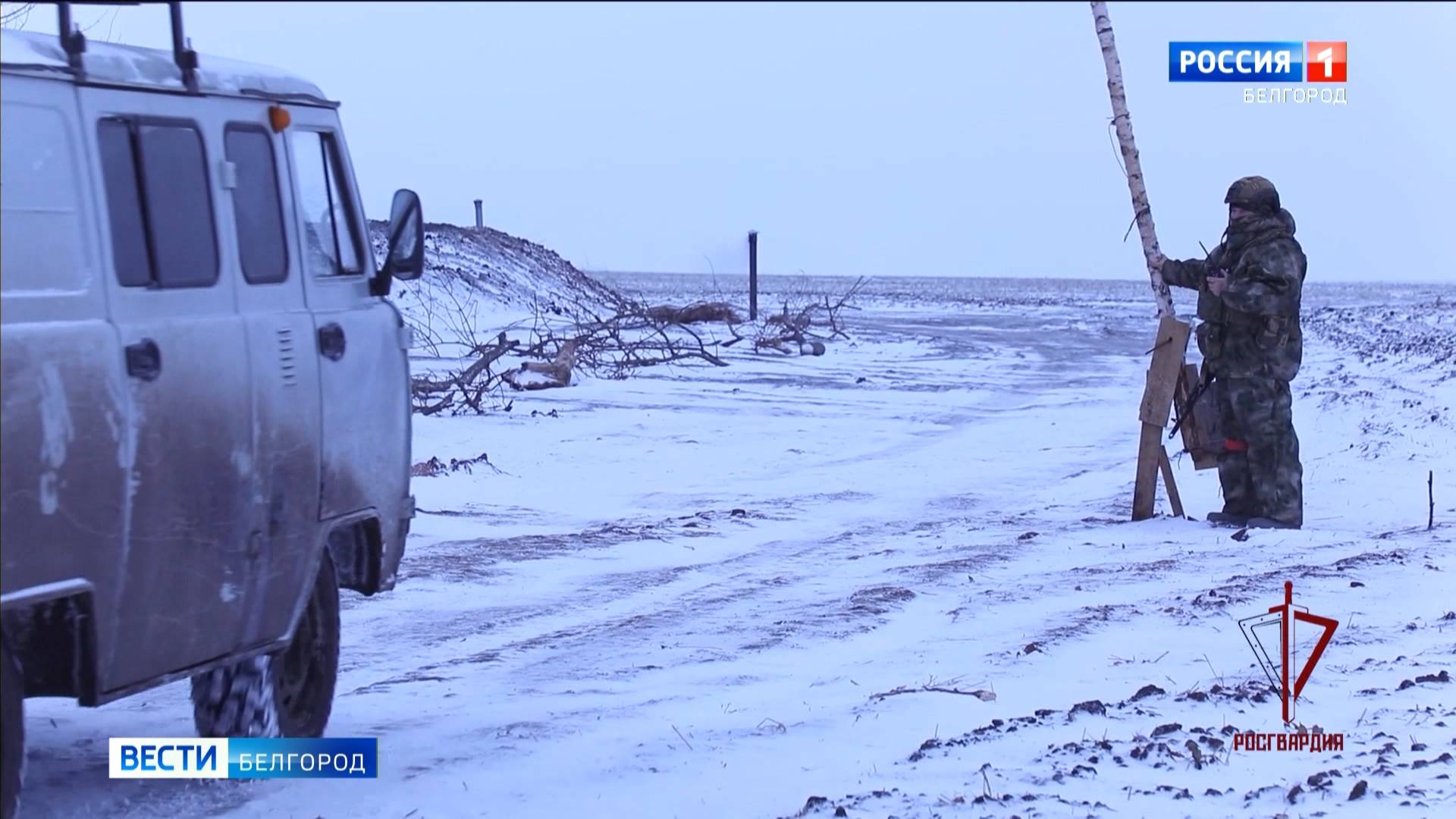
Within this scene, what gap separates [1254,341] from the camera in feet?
33.6

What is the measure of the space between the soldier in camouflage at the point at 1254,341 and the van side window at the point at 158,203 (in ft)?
22.0

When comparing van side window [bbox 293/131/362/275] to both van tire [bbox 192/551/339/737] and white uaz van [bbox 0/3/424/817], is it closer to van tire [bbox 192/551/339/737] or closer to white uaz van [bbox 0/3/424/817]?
white uaz van [bbox 0/3/424/817]

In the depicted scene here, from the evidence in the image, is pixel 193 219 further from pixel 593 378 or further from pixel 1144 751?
pixel 593 378

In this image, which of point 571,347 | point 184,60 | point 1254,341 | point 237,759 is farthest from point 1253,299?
point 571,347

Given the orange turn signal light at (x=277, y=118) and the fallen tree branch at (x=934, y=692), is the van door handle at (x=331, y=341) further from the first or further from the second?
the fallen tree branch at (x=934, y=692)

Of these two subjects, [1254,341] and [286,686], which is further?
[1254,341]

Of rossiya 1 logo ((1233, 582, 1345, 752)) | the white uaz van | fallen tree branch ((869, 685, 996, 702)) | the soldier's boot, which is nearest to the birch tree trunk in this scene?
the soldier's boot

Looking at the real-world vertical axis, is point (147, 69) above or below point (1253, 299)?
above

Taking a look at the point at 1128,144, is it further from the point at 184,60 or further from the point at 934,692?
the point at 184,60

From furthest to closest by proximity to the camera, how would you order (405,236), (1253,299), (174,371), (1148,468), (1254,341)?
(1148,468) → (1254,341) → (1253,299) → (405,236) → (174,371)

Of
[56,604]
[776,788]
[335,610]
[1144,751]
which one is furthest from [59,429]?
[1144,751]

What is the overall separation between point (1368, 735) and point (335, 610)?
337 cm

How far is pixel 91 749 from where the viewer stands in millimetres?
5848

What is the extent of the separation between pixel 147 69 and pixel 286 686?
209cm
